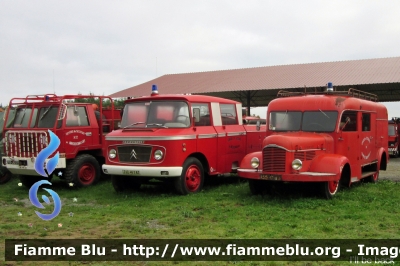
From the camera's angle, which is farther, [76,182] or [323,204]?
[76,182]

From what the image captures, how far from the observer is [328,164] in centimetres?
916

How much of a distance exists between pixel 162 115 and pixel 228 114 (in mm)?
2238

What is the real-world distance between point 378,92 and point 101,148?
21360 mm

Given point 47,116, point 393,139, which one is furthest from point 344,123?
point 393,139

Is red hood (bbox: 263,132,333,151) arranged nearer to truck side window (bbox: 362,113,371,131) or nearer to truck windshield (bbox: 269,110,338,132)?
truck windshield (bbox: 269,110,338,132)

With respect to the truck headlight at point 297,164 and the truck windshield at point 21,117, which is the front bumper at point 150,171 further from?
the truck windshield at point 21,117

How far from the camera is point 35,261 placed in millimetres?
5805

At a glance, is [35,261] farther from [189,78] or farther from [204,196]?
[189,78]

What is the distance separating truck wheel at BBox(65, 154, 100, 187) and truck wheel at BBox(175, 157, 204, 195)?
3226 mm

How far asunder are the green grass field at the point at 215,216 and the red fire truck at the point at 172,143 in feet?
1.73

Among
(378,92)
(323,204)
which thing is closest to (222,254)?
(323,204)

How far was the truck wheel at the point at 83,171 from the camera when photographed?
38.9 ft

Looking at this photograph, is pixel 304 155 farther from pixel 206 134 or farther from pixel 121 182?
pixel 121 182

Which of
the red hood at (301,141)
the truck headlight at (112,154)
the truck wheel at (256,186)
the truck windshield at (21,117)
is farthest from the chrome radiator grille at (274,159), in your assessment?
the truck windshield at (21,117)
